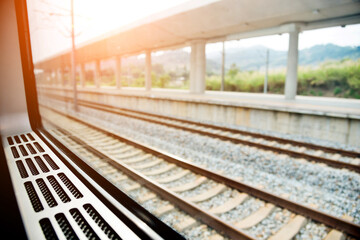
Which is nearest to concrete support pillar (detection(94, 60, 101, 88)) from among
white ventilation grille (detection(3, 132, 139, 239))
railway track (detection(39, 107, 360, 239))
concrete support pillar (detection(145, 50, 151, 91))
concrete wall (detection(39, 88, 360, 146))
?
concrete support pillar (detection(145, 50, 151, 91))

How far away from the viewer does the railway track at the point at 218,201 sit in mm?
2424

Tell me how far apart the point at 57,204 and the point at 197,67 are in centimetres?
1405

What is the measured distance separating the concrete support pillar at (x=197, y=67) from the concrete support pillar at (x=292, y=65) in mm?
5413

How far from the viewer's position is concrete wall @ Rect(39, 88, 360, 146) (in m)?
6.47

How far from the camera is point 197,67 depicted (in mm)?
14508

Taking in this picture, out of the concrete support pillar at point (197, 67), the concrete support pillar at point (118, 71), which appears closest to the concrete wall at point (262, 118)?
the concrete support pillar at point (197, 67)

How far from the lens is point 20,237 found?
875 millimetres

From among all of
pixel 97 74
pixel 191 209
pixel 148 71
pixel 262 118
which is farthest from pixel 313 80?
pixel 97 74

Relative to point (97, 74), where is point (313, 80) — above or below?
below

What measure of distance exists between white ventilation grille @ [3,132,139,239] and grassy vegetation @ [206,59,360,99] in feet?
7.69

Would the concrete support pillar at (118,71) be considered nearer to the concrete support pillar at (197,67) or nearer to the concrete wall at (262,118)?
the concrete wall at (262,118)

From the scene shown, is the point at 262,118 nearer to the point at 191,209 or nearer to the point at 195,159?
the point at 195,159

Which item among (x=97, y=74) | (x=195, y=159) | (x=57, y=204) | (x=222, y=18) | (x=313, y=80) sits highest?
(x=222, y=18)

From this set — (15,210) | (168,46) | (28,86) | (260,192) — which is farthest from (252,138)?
(168,46)
